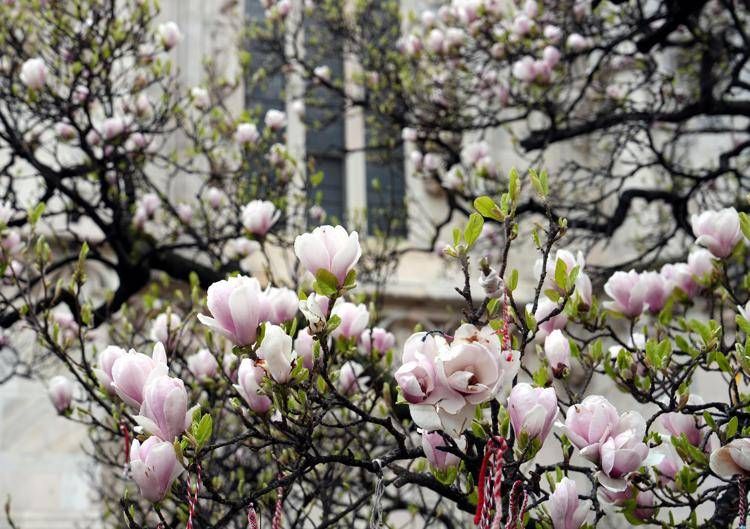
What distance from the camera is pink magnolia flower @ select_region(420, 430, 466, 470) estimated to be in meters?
2.04

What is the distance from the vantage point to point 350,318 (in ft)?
8.54

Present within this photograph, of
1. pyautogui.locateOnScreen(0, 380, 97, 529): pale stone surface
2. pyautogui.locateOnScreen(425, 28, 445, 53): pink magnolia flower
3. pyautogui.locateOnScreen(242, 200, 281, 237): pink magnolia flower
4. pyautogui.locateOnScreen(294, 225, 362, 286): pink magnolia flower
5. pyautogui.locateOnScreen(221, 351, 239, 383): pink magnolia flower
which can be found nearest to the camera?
pyautogui.locateOnScreen(294, 225, 362, 286): pink magnolia flower

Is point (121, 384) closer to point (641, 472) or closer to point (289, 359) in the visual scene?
point (289, 359)

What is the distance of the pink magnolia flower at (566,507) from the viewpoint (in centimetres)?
194

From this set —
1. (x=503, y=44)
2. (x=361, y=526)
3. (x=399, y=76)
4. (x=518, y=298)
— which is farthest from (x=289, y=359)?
(x=518, y=298)

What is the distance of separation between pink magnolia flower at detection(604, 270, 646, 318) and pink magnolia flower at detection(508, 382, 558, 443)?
3.14 ft

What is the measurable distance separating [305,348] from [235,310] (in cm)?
27

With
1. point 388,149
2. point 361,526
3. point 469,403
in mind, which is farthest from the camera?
point 361,526

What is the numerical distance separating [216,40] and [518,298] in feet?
12.4

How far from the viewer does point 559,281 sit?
2.08 meters

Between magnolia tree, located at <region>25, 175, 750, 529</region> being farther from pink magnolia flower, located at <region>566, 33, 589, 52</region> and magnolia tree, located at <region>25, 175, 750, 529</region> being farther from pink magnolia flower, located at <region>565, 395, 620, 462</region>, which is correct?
pink magnolia flower, located at <region>566, 33, 589, 52</region>

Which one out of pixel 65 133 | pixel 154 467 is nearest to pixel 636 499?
pixel 154 467

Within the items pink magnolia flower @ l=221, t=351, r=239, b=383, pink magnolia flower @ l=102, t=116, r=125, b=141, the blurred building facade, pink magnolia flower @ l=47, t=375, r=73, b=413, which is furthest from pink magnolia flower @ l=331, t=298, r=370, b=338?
the blurred building facade

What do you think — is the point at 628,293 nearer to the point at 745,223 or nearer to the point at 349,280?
the point at 745,223
